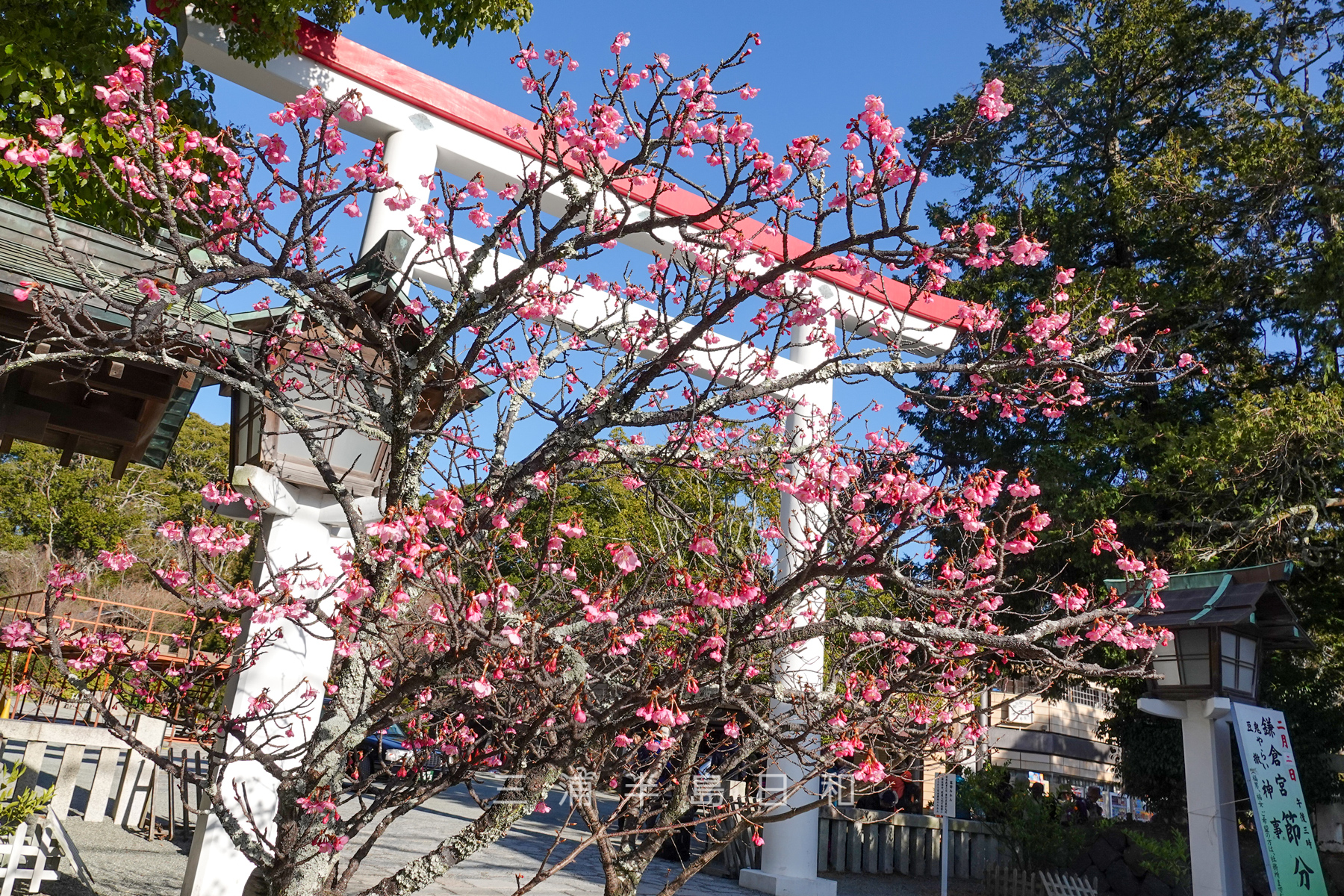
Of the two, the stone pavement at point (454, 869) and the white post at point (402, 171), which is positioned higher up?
the white post at point (402, 171)

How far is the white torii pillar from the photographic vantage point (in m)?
5.19

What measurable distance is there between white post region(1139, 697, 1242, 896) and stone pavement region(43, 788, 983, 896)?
13.2 feet

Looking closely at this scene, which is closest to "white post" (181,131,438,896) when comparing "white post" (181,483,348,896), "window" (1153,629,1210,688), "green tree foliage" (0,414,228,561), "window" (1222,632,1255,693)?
"white post" (181,483,348,896)

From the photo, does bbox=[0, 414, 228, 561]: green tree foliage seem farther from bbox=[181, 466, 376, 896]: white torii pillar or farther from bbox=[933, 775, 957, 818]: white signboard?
bbox=[933, 775, 957, 818]: white signboard

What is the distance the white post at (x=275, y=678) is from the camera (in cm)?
520

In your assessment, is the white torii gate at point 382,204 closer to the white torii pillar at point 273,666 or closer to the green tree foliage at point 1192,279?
the white torii pillar at point 273,666

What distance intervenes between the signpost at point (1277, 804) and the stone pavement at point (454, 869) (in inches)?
164

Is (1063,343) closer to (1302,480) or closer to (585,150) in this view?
(585,150)

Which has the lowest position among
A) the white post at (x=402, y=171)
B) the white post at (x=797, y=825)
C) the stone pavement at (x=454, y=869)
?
the stone pavement at (x=454, y=869)

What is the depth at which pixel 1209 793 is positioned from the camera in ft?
21.7

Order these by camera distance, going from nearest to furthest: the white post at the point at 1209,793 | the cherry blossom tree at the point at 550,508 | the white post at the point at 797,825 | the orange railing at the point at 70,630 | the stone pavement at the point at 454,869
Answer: the cherry blossom tree at the point at 550,508 < the white post at the point at 1209,793 < the stone pavement at the point at 454,869 < the orange railing at the point at 70,630 < the white post at the point at 797,825

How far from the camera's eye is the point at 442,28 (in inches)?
281

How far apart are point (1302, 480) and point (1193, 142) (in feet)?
17.8

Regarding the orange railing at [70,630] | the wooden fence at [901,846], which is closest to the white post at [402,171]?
the orange railing at [70,630]
